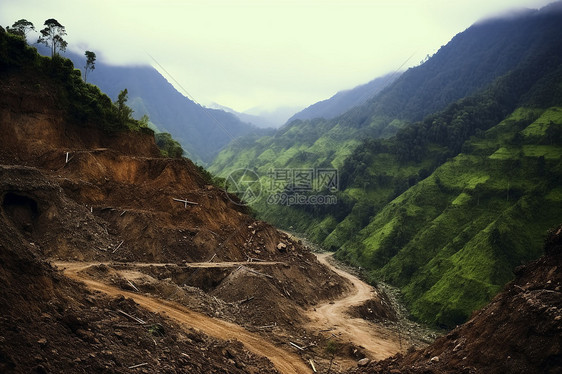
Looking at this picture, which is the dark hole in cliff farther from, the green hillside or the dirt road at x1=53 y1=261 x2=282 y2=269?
the green hillside

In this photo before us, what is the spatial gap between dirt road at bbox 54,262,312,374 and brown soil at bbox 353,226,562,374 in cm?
481

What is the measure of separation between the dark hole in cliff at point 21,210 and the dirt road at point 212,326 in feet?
15.7

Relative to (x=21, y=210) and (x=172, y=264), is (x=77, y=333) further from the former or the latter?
(x=172, y=264)

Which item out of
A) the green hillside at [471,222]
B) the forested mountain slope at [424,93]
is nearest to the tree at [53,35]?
the green hillside at [471,222]

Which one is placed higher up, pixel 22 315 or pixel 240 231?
pixel 22 315

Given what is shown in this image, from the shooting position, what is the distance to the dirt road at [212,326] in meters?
19.3

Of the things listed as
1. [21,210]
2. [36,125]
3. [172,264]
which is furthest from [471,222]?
[21,210]

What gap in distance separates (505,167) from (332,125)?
122 meters

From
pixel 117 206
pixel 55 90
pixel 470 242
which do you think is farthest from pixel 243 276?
pixel 470 242

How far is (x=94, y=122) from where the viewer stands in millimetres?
41656

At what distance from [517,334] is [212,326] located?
1411cm

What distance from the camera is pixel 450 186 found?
7969 centimetres

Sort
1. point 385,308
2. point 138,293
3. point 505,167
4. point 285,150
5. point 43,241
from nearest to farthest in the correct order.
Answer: point 138,293 → point 43,241 → point 385,308 → point 505,167 → point 285,150

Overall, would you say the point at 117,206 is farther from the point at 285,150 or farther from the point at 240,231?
the point at 285,150
